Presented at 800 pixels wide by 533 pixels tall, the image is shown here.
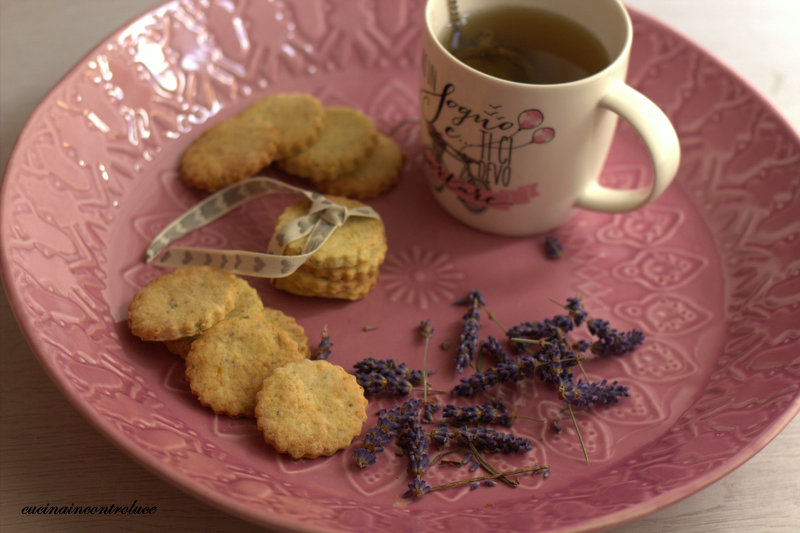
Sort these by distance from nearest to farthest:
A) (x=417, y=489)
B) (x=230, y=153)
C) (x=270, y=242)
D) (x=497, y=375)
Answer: (x=417, y=489), (x=497, y=375), (x=270, y=242), (x=230, y=153)

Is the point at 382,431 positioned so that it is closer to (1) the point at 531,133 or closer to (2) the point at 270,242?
(2) the point at 270,242

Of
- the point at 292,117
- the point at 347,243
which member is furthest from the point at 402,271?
the point at 292,117

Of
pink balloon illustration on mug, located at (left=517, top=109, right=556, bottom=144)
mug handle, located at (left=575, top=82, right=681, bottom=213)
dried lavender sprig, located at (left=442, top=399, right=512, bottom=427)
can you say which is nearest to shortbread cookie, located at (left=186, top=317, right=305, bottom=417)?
dried lavender sprig, located at (left=442, top=399, right=512, bottom=427)

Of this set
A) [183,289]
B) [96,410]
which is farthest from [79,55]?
[96,410]

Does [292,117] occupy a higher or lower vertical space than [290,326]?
higher

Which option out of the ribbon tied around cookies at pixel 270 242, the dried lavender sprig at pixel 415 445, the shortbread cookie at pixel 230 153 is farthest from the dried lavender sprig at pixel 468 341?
the shortbread cookie at pixel 230 153

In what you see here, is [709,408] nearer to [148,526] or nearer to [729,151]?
[729,151]
